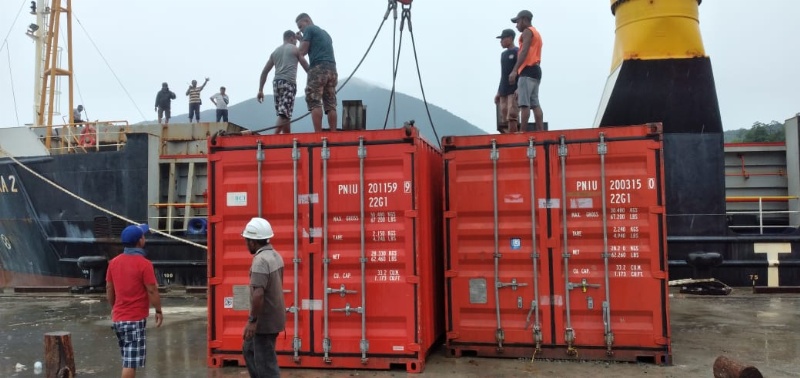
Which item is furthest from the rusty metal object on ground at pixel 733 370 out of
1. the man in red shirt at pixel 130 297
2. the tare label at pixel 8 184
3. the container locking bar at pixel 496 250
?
the tare label at pixel 8 184

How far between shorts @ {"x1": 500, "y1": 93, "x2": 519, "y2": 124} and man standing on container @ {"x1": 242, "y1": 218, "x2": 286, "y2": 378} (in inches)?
165

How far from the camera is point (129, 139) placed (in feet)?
41.4

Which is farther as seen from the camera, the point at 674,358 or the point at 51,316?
the point at 51,316

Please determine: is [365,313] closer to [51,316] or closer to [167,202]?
[51,316]

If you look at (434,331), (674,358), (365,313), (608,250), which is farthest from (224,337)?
(674,358)

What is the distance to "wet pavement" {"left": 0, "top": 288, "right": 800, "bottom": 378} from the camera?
6000 mm

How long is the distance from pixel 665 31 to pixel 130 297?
10.2 m

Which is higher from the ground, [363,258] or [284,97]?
[284,97]

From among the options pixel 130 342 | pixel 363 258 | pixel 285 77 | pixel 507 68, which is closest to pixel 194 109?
pixel 285 77

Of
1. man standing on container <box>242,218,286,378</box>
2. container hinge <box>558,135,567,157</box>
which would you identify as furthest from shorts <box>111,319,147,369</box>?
container hinge <box>558,135,567,157</box>

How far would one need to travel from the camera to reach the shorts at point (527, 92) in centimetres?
762

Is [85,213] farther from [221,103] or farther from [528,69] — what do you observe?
[528,69]

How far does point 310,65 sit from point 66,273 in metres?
8.92

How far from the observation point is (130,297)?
5.07 meters
